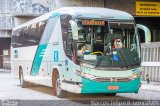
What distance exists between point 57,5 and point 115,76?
1948cm

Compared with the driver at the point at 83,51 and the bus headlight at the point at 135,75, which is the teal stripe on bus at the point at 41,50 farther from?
the bus headlight at the point at 135,75

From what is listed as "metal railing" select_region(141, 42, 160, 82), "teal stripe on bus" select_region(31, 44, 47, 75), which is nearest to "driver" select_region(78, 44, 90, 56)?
"teal stripe on bus" select_region(31, 44, 47, 75)

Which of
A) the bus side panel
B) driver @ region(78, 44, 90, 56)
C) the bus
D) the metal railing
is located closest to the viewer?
the bus

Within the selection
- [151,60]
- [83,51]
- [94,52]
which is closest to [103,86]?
[94,52]

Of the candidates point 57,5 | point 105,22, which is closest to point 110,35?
point 105,22

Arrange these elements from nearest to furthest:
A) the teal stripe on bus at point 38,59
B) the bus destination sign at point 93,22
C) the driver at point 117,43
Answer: the driver at point 117,43 → the bus destination sign at point 93,22 → the teal stripe on bus at point 38,59

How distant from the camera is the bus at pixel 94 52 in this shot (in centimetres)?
1321

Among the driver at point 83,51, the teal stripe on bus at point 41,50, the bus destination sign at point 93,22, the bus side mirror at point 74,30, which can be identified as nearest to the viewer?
the bus side mirror at point 74,30

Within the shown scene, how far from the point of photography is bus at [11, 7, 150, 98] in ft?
43.3

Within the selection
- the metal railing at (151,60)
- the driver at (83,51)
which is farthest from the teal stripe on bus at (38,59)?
the metal railing at (151,60)

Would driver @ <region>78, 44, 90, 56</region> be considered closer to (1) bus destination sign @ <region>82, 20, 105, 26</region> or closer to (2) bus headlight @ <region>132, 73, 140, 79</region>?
(1) bus destination sign @ <region>82, 20, 105, 26</region>

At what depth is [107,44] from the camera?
13633 mm

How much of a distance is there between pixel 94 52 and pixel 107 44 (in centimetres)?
51

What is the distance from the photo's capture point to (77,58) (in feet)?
43.9
